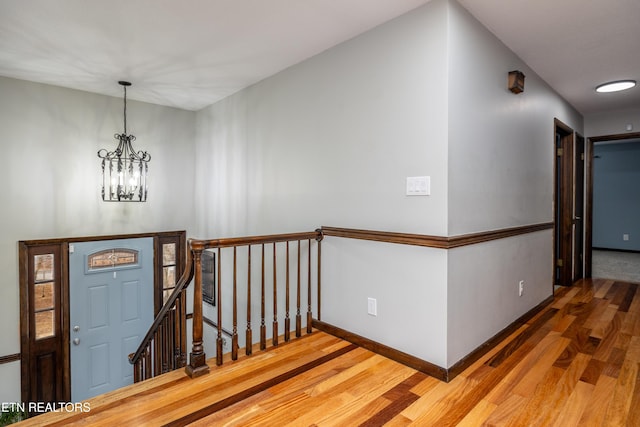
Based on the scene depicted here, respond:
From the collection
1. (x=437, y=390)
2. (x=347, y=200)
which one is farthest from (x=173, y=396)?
(x=347, y=200)

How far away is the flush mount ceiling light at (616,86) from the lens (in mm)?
3549

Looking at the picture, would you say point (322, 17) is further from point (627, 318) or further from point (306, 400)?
point (627, 318)

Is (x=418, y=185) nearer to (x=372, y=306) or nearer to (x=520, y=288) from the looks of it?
(x=372, y=306)

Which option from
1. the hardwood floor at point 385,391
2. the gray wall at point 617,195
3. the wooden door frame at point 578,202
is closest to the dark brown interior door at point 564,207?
the wooden door frame at point 578,202

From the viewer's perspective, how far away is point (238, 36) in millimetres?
2709

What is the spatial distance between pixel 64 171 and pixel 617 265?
8273 mm

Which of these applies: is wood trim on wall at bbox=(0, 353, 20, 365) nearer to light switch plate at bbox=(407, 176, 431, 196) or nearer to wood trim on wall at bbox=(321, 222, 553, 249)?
wood trim on wall at bbox=(321, 222, 553, 249)

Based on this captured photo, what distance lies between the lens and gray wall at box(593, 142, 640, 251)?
7.17 metres

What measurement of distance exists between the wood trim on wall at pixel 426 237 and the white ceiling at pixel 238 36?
4.78ft

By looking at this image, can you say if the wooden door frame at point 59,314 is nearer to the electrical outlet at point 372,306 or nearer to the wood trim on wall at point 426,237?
the wood trim on wall at point 426,237

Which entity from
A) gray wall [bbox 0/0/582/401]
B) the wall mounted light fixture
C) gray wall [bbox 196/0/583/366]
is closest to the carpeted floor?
gray wall [bbox 0/0/582/401]

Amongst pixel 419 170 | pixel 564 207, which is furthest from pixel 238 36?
pixel 564 207

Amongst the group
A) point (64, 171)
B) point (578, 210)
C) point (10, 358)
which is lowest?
point (10, 358)

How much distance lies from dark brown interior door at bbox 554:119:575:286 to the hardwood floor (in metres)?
2.01
